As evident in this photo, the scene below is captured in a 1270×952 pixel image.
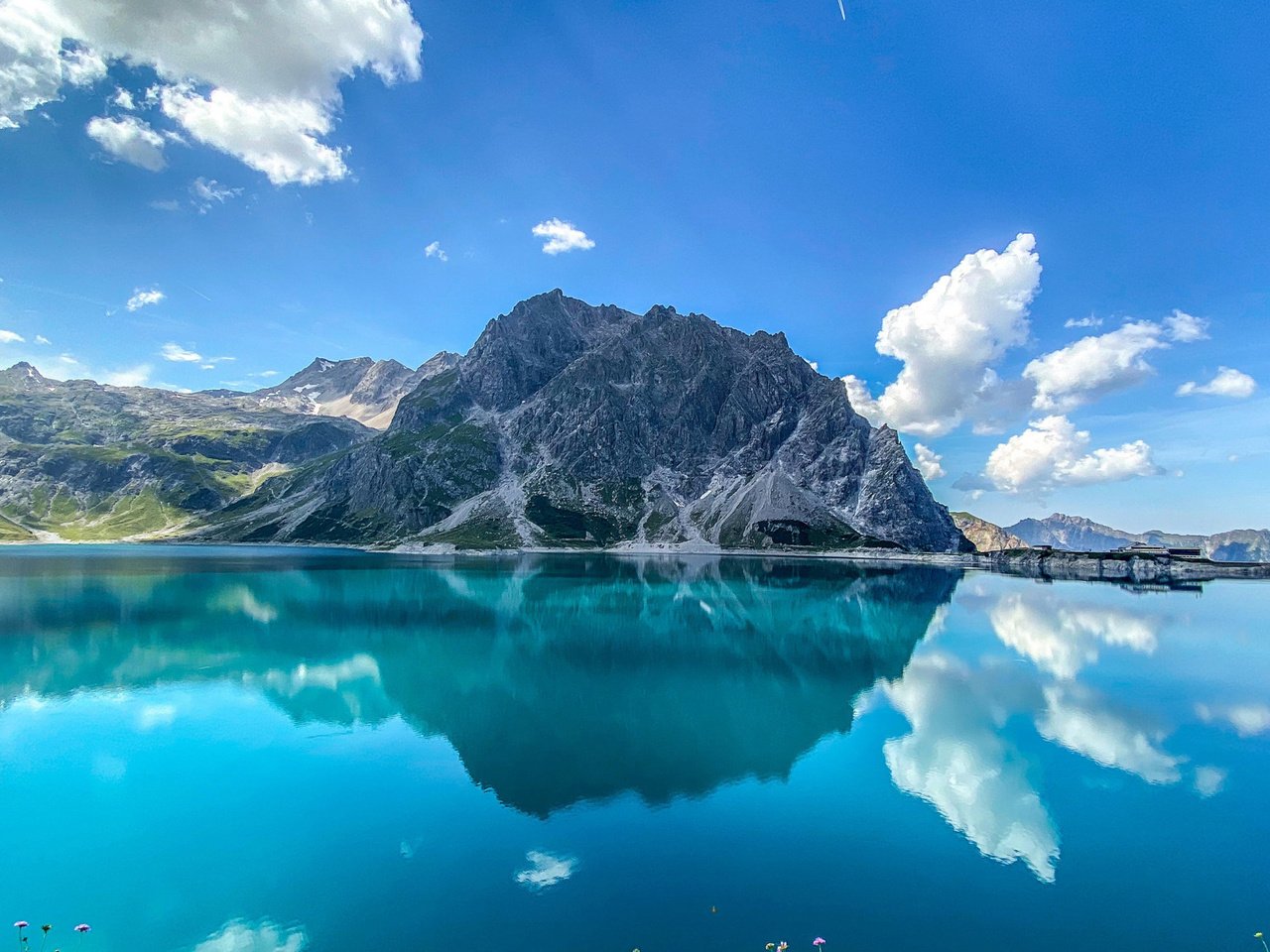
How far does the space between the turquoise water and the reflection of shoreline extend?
1.45ft

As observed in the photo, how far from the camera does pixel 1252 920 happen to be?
19.9m

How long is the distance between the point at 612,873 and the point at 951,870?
41.1 ft

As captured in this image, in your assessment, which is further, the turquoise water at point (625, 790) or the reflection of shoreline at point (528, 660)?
the reflection of shoreline at point (528, 660)

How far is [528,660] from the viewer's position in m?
59.3

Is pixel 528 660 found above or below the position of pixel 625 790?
below

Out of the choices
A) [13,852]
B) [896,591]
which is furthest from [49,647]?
[896,591]

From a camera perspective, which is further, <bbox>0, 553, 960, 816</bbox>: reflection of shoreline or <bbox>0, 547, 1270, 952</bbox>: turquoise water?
<bbox>0, 553, 960, 816</bbox>: reflection of shoreline

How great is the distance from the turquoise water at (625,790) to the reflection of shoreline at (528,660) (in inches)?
17.4

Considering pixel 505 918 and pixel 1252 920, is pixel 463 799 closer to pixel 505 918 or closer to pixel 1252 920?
pixel 505 918

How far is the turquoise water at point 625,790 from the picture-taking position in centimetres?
1961

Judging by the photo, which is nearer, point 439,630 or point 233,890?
point 233,890

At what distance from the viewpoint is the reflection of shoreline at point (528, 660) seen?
1380 inches

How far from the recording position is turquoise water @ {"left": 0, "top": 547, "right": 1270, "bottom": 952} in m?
19.6

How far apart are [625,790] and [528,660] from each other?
31.4 metres
